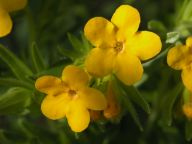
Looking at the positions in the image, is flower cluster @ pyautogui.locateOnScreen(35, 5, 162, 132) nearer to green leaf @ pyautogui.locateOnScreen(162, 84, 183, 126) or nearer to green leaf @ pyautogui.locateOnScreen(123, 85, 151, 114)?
green leaf @ pyautogui.locateOnScreen(123, 85, 151, 114)

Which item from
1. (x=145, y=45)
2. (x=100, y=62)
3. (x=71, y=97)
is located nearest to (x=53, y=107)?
(x=71, y=97)

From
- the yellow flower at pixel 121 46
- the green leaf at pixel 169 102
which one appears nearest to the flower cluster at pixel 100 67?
the yellow flower at pixel 121 46

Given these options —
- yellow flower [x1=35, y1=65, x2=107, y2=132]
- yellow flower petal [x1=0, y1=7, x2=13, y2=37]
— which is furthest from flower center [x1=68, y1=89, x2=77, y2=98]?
yellow flower petal [x1=0, y1=7, x2=13, y2=37]

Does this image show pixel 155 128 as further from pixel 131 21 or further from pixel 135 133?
pixel 131 21

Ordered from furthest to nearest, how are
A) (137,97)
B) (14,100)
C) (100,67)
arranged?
1. (14,100)
2. (137,97)
3. (100,67)

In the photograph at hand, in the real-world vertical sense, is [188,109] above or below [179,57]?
below

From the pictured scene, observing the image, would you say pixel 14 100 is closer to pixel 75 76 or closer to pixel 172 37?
pixel 75 76

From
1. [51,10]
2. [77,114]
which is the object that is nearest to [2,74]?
[51,10]
